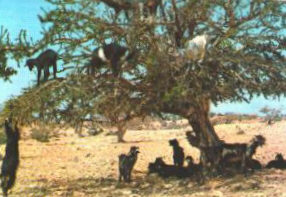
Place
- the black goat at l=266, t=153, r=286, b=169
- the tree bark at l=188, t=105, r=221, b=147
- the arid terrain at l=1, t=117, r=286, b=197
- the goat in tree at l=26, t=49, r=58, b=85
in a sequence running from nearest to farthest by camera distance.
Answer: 1. the arid terrain at l=1, t=117, r=286, b=197
2. the goat in tree at l=26, t=49, r=58, b=85
3. the tree bark at l=188, t=105, r=221, b=147
4. the black goat at l=266, t=153, r=286, b=169

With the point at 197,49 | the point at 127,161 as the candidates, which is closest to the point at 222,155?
the point at 127,161

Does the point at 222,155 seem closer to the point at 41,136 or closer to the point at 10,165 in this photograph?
the point at 10,165

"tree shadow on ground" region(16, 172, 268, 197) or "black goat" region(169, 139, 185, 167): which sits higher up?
"black goat" region(169, 139, 185, 167)

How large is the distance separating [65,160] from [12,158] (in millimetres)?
11690

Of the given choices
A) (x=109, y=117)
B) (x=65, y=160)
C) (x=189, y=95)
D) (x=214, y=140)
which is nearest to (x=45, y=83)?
(x=109, y=117)

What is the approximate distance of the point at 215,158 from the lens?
15.9m

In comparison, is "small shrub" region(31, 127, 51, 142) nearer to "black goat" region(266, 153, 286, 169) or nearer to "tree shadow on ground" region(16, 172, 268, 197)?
"tree shadow on ground" region(16, 172, 268, 197)

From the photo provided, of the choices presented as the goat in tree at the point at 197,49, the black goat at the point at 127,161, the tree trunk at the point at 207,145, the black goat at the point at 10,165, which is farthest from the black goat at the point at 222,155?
the black goat at the point at 10,165

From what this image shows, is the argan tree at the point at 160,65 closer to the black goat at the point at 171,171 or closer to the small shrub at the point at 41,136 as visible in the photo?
the black goat at the point at 171,171

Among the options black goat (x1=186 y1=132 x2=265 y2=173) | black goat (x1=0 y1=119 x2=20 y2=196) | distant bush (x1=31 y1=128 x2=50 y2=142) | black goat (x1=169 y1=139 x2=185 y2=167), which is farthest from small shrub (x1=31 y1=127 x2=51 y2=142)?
black goat (x1=0 y1=119 x2=20 y2=196)

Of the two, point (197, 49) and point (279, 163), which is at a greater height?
point (197, 49)

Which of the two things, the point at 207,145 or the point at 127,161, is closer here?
the point at 207,145

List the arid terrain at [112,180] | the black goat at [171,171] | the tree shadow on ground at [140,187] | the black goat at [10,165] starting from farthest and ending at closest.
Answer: the black goat at [171,171], the tree shadow on ground at [140,187], the arid terrain at [112,180], the black goat at [10,165]

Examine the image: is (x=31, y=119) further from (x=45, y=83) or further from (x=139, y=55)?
(x=139, y=55)
